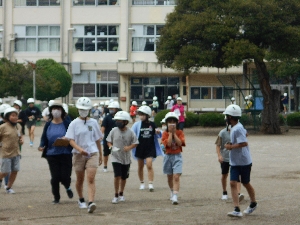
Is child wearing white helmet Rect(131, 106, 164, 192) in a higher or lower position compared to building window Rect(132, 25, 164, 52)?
lower

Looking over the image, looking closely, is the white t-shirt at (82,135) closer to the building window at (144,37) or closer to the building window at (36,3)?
the building window at (144,37)

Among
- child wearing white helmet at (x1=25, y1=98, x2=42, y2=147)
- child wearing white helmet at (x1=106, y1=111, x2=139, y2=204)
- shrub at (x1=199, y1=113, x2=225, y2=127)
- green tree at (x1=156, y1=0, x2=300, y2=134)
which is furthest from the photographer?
shrub at (x1=199, y1=113, x2=225, y2=127)

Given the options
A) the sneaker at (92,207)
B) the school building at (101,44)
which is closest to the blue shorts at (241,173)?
the sneaker at (92,207)

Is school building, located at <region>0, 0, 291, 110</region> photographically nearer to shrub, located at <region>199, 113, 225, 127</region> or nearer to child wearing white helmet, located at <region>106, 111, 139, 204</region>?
shrub, located at <region>199, 113, 225, 127</region>

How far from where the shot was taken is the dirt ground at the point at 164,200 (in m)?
11.2

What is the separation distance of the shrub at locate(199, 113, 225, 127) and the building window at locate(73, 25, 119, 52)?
24.9 metres

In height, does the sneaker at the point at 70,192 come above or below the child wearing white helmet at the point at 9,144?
below

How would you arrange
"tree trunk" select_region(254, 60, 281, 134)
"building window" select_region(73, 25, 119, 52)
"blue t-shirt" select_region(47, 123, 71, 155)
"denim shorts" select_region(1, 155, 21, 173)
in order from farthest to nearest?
"building window" select_region(73, 25, 119, 52)
"tree trunk" select_region(254, 60, 281, 134)
"denim shorts" select_region(1, 155, 21, 173)
"blue t-shirt" select_region(47, 123, 71, 155)

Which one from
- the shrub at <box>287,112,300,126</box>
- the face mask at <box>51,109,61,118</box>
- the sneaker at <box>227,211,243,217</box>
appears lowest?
the sneaker at <box>227,211,243,217</box>

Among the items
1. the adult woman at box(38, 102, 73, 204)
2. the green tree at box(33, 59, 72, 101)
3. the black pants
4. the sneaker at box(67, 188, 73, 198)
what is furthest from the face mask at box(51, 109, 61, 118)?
the green tree at box(33, 59, 72, 101)

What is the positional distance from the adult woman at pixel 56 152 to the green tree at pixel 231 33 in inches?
842

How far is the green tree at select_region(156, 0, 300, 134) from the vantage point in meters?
34.2

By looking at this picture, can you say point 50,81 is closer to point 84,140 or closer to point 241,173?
point 84,140

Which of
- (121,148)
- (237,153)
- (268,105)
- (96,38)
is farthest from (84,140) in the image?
(96,38)
